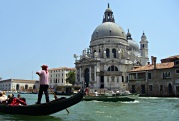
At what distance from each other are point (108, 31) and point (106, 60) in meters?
8.09

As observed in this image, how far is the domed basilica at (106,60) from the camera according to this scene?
62.3 metres

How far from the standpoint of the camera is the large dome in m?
67.7

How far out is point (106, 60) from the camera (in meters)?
63.8

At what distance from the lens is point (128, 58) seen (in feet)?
221

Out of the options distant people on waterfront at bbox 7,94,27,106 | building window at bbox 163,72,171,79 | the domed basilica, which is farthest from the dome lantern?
distant people on waterfront at bbox 7,94,27,106

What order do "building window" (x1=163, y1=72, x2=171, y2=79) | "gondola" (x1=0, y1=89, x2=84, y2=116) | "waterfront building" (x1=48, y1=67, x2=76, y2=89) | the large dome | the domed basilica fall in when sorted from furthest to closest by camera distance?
"waterfront building" (x1=48, y1=67, x2=76, y2=89) → the large dome → the domed basilica → "building window" (x1=163, y1=72, x2=171, y2=79) → "gondola" (x1=0, y1=89, x2=84, y2=116)

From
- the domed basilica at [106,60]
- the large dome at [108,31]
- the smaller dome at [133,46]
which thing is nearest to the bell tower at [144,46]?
the smaller dome at [133,46]

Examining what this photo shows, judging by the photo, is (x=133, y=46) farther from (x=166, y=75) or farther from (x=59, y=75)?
(x=166, y=75)

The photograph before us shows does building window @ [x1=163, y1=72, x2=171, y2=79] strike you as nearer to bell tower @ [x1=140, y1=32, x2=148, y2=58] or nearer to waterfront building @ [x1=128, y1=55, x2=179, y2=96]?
waterfront building @ [x1=128, y1=55, x2=179, y2=96]

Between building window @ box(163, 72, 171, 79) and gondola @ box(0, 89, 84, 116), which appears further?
building window @ box(163, 72, 171, 79)

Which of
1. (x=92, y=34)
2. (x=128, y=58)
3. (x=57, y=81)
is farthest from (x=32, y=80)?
(x=128, y=58)

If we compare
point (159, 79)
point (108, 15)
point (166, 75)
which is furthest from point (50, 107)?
point (108, 15)

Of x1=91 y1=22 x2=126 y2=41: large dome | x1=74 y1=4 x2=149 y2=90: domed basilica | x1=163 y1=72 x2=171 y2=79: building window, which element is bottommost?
x1=163 y1=72 x2=171 y2=79: building window

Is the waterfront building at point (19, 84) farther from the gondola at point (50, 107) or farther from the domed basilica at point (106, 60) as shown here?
the gondola at point (50, 107)
